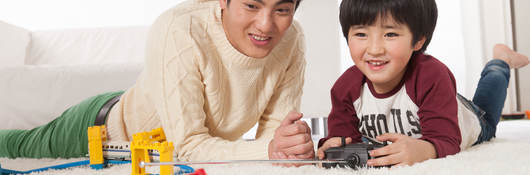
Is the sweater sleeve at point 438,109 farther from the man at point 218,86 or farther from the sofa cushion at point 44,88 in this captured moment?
the sofa cushion at point 44,88

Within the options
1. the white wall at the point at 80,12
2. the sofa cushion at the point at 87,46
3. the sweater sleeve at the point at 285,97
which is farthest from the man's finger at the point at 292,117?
the white wall at the point at 80,12

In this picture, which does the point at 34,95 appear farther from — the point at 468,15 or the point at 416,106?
the point at 468,15

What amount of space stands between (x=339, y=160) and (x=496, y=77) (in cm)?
83

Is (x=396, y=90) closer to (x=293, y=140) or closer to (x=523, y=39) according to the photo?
(x=293, y=140)

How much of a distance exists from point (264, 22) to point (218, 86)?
203mm

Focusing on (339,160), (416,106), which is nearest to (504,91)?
(416,106)

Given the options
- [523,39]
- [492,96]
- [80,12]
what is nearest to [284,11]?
[492,96]

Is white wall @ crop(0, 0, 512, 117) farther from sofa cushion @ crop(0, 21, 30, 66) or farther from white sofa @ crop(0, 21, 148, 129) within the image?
white sofa @ crop(0, 21, 148, 129)

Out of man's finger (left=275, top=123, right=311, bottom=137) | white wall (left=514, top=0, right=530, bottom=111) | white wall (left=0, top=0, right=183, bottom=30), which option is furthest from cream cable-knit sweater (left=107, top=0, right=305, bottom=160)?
white wall (left=514, top=0, right=530, bottom=111)

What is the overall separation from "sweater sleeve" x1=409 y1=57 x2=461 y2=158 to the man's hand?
0.23m

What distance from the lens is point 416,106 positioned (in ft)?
2.87

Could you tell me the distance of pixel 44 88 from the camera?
1762 millimetres

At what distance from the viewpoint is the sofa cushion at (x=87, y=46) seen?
7.00 feet

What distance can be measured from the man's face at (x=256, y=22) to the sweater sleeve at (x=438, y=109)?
1.01 feet
